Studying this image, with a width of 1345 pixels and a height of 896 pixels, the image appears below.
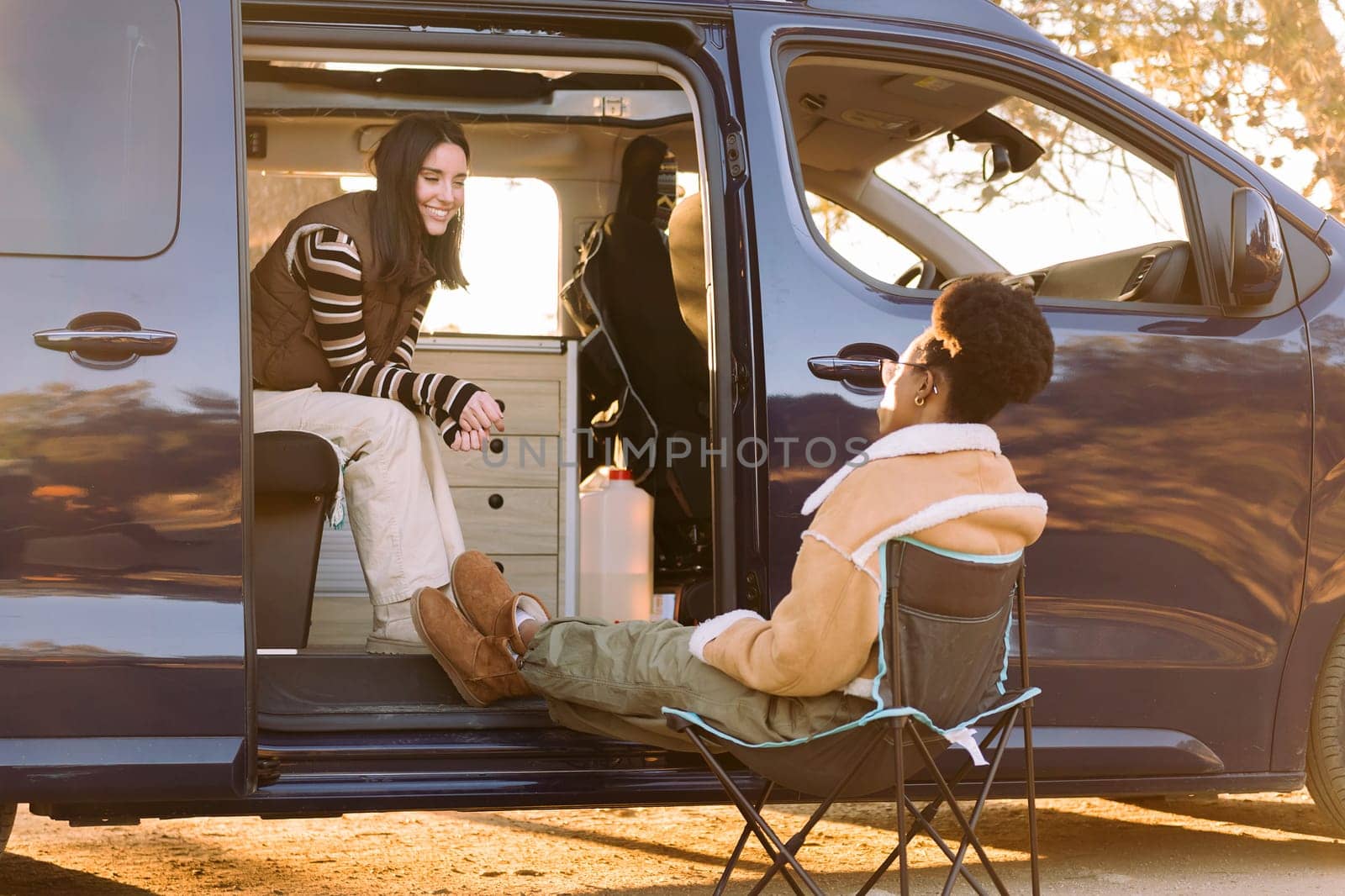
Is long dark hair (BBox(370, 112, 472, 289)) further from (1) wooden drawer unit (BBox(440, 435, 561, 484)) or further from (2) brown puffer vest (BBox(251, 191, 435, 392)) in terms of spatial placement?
(1) wooden drawer unit (BBox(440, 435, 561, 484))

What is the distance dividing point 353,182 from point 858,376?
101 inches

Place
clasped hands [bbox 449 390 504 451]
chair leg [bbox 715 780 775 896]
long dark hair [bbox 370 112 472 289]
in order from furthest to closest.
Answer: long dark hair [bbox 370 112 472 289] < clasped hands [bbox 449 390 504 451] < chair leg [bbox 715 780 775 896]

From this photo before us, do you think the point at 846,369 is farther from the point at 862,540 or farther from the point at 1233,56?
the point at 1233,56

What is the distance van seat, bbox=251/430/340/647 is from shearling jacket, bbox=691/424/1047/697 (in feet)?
3.95

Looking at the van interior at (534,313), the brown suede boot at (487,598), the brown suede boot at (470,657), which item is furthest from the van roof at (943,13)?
the brown suede boot at (470,657)

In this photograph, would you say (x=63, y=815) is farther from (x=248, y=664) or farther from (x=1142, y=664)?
(x=1142, y=664)

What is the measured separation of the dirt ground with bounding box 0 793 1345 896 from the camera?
315 centimetres

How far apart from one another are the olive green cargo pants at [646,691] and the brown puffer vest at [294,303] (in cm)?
113

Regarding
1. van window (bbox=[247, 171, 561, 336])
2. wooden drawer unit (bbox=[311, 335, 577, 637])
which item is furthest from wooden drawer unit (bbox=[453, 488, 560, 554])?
van window (bbox=[247, 171, 561, 336])

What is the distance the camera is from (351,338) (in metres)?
3.30

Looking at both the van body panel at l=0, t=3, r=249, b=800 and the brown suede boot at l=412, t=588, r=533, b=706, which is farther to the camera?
the brown suede boot at l=412, t=588, r=533, b=706

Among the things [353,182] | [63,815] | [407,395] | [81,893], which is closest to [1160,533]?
[407,395]

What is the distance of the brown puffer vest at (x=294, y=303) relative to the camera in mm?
3326

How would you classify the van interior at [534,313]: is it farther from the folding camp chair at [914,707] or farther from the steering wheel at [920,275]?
the folding camp chair at [914,707]
